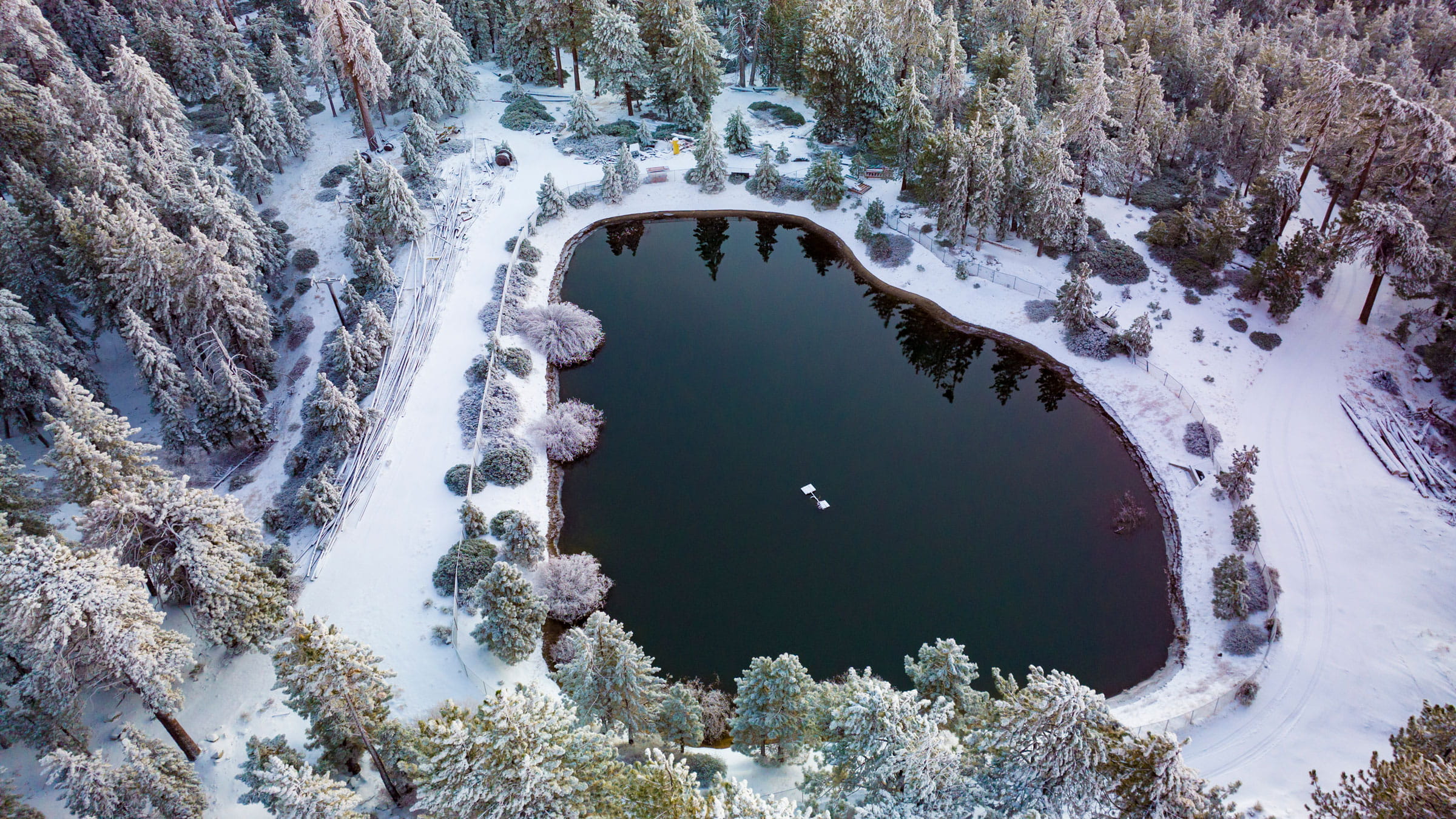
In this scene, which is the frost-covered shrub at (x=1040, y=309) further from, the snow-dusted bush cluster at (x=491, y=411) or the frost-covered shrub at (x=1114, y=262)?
the snow-dusted bush cluster at (x=491, y=411)

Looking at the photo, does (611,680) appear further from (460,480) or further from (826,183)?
(826,183)

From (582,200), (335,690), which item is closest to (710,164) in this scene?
(582,200)

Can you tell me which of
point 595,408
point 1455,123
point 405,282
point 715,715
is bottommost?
point 715,715

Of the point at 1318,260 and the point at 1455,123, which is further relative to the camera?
the point at 1455,123

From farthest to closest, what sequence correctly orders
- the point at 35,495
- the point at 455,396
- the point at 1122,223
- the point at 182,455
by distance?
the point at 1122,223, the point at 455,396, the point at 182,455, the point at 35,495

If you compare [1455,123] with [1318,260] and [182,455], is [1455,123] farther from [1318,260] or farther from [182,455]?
[182,455]

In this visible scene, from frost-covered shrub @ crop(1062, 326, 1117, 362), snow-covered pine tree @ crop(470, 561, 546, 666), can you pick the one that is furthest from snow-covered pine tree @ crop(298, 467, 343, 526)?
frost-covered shrub @ crop(1062, 326, 1117, 362)

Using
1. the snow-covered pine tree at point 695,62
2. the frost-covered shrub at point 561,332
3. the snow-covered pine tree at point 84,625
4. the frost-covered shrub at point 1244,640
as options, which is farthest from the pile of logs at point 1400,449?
the snow-covered pine tree at point 84,625

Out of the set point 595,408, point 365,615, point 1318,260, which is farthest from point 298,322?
point 1318,260
